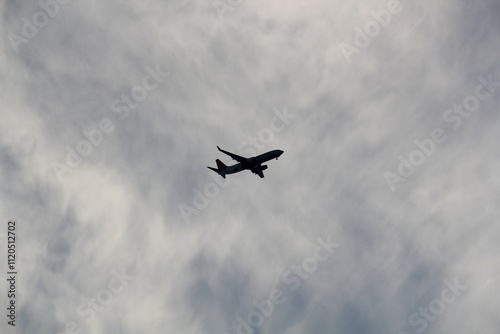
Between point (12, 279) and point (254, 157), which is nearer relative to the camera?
point (12, 279)

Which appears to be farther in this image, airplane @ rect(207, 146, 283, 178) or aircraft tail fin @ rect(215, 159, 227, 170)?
aircraft tail fin @ rect(215, 159, 227, 170)

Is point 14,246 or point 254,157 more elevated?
point 254,157

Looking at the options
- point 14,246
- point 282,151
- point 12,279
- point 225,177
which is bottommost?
point 12,279

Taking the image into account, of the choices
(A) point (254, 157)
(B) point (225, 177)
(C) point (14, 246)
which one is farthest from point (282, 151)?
(C) point (14, 246)

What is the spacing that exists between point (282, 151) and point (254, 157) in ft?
29.0

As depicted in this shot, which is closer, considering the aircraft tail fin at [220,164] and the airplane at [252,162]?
the airplane at [252,162]

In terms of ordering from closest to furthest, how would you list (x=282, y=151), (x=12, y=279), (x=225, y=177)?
(x=12, y=279)
(x=282, y=151)
(x=225, y=177)

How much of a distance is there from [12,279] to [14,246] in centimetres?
793

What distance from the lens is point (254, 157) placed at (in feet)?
389

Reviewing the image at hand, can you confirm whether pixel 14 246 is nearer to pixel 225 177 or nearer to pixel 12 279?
pixel 12 279

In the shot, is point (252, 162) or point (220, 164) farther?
point (220, 164)

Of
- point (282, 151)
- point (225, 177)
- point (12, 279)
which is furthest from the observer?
point (225, 177)

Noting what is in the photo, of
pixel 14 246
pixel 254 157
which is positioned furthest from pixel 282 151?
pixel 14 246

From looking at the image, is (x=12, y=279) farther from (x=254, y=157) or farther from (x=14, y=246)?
(x=254, y=157)
